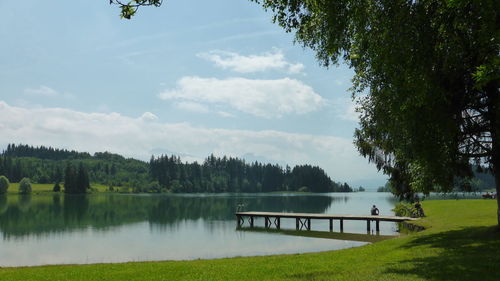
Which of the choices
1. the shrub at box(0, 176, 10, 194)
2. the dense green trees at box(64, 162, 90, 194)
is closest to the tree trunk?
the dense green trees at box(64, 162, 90, 194)

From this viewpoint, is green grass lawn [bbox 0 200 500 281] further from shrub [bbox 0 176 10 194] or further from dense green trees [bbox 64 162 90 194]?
shrub [bbox 0 176 10 194]

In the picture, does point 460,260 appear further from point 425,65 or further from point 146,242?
point 146,242

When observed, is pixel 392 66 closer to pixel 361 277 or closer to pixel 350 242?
pixel 361 277

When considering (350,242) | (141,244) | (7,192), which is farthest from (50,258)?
(7,192)

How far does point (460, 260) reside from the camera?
14484mm

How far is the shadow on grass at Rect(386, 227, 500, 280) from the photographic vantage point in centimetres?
1234

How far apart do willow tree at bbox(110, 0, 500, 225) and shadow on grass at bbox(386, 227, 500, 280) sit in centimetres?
268

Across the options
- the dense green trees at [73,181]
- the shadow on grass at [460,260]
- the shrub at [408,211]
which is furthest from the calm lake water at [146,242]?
the dense green trees at [73,181]

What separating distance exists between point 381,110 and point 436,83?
106 inches

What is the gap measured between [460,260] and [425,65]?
7131 mm

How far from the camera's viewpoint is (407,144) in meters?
17.2

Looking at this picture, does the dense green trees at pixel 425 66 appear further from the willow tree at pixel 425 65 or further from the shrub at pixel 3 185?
the shrub at pixel 3 185

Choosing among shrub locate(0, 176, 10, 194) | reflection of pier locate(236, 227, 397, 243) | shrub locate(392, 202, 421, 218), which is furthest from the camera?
shrub locate(0, 176, 10, 194)

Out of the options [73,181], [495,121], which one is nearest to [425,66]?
[495,121]
